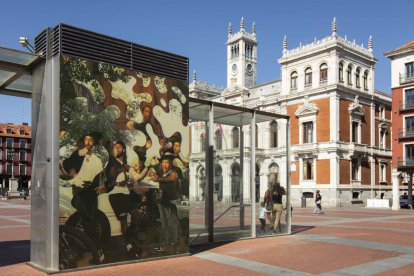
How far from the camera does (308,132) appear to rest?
50.3m

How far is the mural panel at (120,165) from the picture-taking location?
29.2 feet

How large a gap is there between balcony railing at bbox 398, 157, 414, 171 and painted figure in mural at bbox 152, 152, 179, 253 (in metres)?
36.2

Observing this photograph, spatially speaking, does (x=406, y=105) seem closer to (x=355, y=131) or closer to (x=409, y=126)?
(x=409, y=126)

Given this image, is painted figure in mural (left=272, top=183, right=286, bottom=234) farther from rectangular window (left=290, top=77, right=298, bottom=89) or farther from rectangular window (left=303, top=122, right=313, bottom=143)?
rectangular window (left=290, top=77, right=298, bottom=89)

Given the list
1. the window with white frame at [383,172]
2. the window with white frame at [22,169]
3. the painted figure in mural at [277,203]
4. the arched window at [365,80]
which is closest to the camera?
the painted figure in mural at [277,203]

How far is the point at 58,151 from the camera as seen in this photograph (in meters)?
8.73

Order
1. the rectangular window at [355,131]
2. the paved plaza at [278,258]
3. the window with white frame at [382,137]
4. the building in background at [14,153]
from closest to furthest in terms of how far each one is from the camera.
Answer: the paved plaza at [278,258] < the rectangular window at [355,131] < the window with white frame at [382,137] < the building in background at [14,153]

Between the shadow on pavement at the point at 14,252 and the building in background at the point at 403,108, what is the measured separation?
120ft

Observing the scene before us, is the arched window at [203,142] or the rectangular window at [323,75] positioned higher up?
the rectangular window at [323,75]

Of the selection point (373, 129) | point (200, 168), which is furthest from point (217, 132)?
point (373, 129)

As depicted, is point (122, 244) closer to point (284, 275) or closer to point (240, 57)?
point (284, 275)

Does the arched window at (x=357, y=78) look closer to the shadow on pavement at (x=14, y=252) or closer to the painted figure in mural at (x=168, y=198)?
the painted figure in mural at (x=168, y=198)

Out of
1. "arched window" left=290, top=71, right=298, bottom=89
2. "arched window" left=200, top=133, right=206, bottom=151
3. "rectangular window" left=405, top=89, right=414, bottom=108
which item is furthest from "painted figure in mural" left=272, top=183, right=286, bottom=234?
"arched window" left=290, top=71, right=298, bottom=89

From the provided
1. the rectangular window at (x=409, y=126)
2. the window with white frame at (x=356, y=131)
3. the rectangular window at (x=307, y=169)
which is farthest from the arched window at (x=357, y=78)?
the rectangular window at (x=307, y=169)
